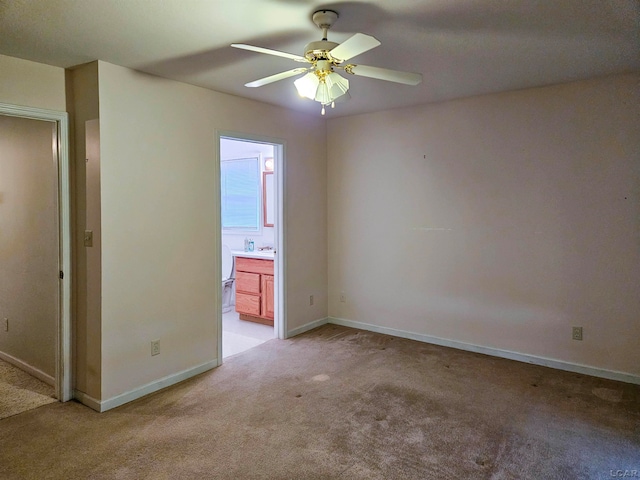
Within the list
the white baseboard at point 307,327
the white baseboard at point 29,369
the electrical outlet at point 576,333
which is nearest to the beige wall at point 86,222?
the white baseboard at point 29,369

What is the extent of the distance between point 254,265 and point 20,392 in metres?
2.55

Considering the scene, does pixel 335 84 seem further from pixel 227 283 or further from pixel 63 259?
pixel 227 283

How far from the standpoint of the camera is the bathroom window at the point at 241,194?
19.0 ft

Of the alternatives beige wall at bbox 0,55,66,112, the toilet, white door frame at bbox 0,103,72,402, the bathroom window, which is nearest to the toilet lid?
the toilet

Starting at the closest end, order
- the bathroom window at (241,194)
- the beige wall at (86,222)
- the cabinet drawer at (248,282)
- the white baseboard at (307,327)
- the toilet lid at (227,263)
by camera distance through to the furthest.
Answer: the beige wall at (86,222)
the white baseboard at (307,327)
the cabinet drawer at (248,282)
the bathroom window at (241,194)
the toilet lid at (227,263)

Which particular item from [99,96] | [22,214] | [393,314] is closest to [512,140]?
[393,314]

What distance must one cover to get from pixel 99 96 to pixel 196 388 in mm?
2246

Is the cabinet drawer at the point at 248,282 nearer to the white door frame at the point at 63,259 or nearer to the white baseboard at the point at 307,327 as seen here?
the white baseboard at the point at 307,327

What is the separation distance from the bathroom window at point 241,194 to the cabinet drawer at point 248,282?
912mm

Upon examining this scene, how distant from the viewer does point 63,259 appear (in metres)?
2.97

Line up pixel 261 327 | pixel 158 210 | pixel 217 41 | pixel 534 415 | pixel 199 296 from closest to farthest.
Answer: pixel 217 41 → pixel 534 415 → pixel 158 210 → pixel 199 296 → pixel 261 327

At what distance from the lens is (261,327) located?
4.98 metres

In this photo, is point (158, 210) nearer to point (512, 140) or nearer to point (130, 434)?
point (130, 434)

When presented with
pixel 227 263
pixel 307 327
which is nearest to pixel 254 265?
pixel 307 327
